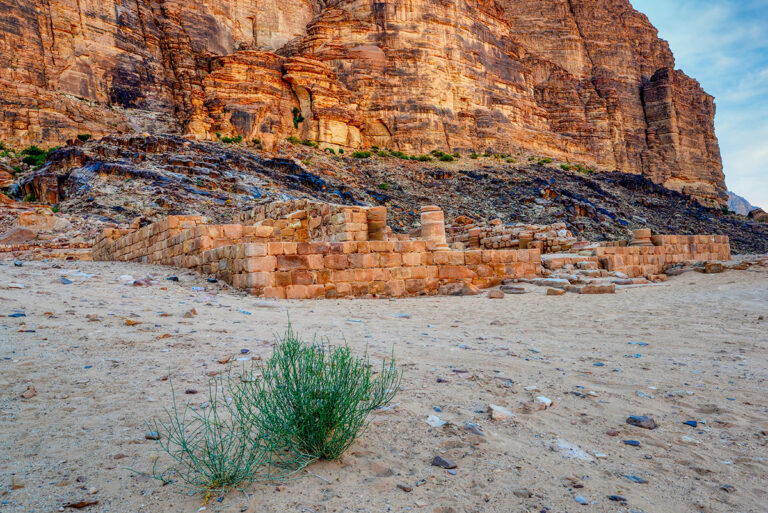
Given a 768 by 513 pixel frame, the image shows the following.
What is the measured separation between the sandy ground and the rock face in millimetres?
Result: 35108

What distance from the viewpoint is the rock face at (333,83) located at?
1446 inches

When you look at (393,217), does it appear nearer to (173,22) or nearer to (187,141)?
(187,141)

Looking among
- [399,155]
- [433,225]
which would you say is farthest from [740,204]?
[433,225]

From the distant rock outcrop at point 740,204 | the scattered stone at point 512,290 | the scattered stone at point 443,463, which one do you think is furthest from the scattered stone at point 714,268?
the distant rock outcrop at point 740,204

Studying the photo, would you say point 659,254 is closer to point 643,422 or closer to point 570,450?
point 643,422

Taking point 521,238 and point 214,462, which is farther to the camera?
point 521,238

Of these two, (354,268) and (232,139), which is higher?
(232,139)

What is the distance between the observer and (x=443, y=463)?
2.28 meters

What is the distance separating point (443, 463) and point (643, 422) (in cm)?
151

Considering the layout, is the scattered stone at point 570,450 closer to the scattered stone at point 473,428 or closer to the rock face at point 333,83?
the scattered stone at point 473,428

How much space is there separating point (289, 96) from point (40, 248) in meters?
31.6

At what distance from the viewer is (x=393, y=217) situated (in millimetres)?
30266

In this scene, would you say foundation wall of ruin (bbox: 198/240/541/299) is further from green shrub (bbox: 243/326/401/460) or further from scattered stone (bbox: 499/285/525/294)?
green shrub (bbox: 243/326/401/460)

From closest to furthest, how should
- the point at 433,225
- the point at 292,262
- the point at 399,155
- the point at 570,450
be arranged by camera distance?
the point at 570,450
the point at 292,262
the point at 433,225
the point at 399,155
